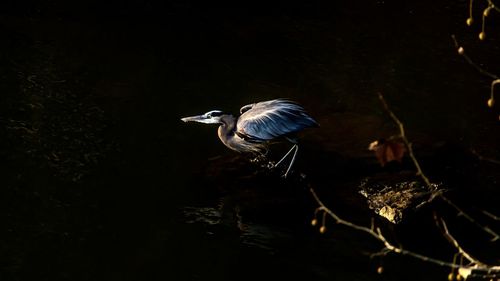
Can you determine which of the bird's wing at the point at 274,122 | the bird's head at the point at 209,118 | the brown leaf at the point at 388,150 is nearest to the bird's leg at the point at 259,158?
the bird's wing at the point at 274,122

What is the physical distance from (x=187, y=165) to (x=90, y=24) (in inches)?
189

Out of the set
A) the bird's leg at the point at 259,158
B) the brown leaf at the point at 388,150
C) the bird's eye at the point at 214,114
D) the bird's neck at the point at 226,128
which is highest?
the brown leaf at the point at 388,150

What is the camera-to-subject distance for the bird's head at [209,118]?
355 inches

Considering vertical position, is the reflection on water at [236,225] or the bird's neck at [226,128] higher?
the bird's neck at [226,128]

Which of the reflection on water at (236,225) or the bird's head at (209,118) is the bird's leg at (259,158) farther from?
the reflection on water at (236,225)

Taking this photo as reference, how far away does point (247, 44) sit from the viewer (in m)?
12.3

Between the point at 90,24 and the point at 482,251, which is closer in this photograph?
the point at 482,251

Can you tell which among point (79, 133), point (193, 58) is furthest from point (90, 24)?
point (79, 133)

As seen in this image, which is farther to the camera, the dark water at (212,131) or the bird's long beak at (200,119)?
the bird's long beak at (200,119)

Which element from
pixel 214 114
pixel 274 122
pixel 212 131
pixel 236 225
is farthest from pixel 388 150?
pixel 212 131

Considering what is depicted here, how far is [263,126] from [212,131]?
3.37 ft

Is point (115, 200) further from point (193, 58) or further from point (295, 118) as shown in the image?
point (193, 58)

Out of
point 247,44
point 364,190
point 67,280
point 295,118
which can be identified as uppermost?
point 247,44

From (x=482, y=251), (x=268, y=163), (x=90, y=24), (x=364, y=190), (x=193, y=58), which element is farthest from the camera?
(x=90, y=24)
